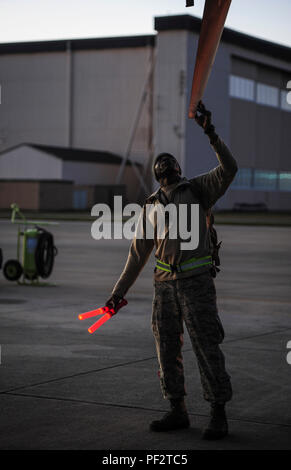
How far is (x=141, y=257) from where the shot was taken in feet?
21.2

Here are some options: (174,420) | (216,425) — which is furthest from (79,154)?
(216,425)

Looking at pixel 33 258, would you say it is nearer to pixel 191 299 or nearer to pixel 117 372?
pixel 117 372

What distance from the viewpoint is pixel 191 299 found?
6008 mm

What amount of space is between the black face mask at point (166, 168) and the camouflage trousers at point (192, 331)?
0.76 metres

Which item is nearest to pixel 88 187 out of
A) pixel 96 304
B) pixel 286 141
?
pixel 286 141

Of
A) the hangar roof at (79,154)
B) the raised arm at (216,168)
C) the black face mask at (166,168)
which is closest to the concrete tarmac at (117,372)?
the raised arm at (216,168)

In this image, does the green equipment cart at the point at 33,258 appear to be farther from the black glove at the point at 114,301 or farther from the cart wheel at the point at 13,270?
the black glove at the point at 114,301

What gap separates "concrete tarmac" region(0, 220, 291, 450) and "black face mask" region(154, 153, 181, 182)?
1823 mm

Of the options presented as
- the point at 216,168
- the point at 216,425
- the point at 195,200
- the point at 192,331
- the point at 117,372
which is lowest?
the point at 117,372

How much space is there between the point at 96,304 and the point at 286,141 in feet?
206

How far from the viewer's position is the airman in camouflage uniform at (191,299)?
5965mm

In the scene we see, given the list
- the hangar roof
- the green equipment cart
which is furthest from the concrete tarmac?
the hangar roof

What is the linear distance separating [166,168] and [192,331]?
1178 millimetres

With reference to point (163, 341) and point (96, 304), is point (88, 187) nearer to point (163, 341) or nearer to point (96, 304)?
point (96, 304)
